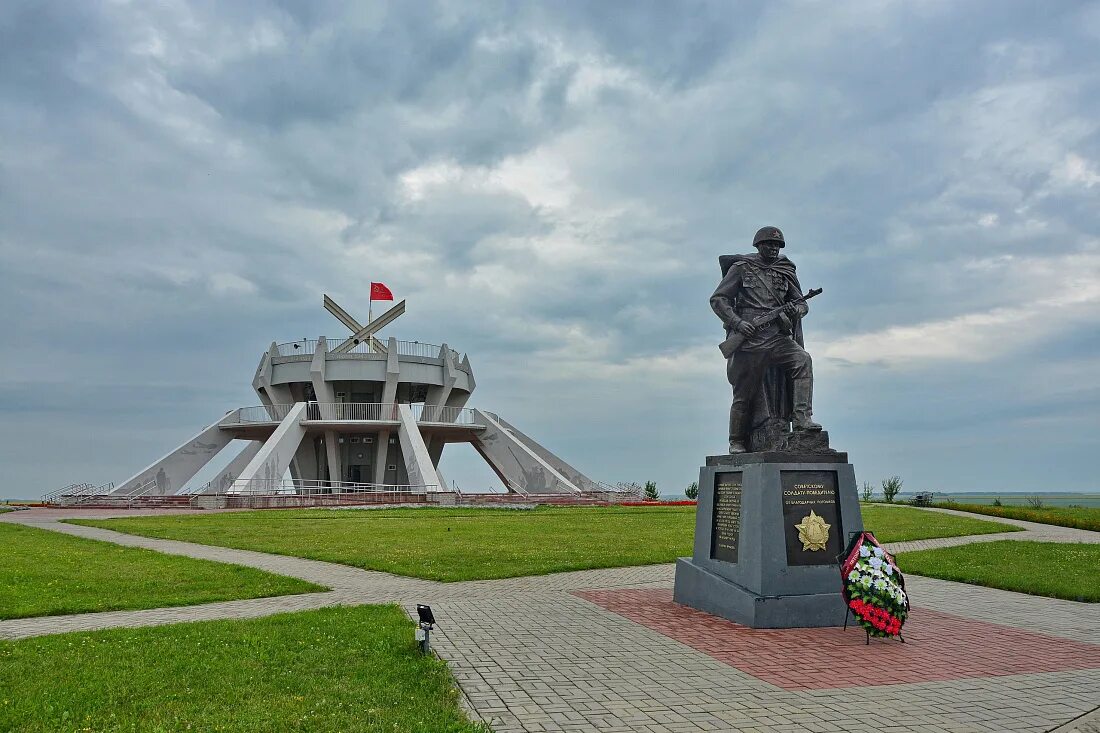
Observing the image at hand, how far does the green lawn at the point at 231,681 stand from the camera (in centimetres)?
480

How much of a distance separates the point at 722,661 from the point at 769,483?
2299 millimetres

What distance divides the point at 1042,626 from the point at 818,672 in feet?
12.4

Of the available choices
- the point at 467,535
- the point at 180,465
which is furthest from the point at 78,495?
the point at 467,535

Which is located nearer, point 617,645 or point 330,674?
point 330,674

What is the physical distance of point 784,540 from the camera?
816 centimetres

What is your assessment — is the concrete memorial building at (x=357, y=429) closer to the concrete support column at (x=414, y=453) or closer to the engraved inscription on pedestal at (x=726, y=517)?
the concrete support column at (x=414, y=453)

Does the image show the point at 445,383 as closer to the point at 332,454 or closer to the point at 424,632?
the point at 332,454

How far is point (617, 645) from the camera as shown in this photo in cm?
711

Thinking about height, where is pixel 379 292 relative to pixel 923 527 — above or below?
above

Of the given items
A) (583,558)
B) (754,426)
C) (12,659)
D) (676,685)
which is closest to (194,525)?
(583,558)

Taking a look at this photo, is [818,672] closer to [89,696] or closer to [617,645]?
[617,645]

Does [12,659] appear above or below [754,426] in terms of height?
below

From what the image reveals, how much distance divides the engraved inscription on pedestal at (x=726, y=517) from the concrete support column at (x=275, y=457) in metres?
26.6

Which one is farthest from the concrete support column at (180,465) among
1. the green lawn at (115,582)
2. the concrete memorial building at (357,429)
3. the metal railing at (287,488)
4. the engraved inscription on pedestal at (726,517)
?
the engraved inscription on pedestal at (726,517)
